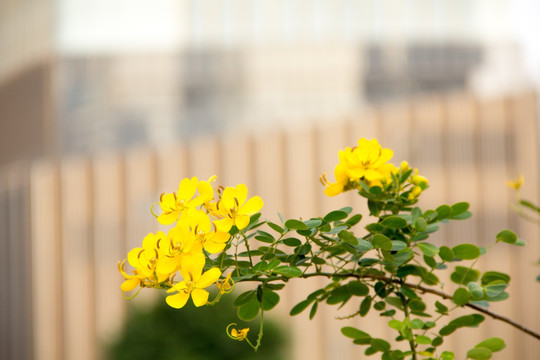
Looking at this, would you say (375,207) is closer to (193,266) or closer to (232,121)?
(193,266)

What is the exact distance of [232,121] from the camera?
450 centimetres

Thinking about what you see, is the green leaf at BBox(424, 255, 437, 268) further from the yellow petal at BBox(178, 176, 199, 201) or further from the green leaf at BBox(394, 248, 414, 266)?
the yellow petal at BBox(178, 176, 199, 201)

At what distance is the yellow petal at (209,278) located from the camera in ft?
1.26

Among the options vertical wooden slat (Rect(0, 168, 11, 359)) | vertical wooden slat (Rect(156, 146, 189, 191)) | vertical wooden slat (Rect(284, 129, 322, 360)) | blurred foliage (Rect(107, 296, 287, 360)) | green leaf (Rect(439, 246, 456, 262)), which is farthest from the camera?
vertical wooden slat (Rect(0, 168, 11, 359))

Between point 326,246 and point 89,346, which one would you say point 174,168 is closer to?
point 89,346

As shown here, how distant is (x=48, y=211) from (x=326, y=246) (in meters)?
2.68

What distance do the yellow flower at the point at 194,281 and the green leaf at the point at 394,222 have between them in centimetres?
15

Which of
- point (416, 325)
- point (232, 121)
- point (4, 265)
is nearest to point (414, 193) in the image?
point (416, 325)

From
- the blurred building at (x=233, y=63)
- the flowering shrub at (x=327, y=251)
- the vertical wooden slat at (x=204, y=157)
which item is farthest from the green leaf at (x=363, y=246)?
the blurred building at (x=233, y=63)

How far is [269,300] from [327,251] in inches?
2.2

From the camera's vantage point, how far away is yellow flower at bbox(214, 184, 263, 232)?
A: 0.40 meters

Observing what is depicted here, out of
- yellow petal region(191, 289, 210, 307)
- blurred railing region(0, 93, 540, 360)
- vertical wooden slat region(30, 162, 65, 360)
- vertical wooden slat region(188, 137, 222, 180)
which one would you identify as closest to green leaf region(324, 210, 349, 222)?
yellow petal region(191, 289, 210, 307)

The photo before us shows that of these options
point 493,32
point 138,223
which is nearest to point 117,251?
point 138,223

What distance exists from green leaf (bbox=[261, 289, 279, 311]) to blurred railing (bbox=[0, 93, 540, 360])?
2.22 metres
